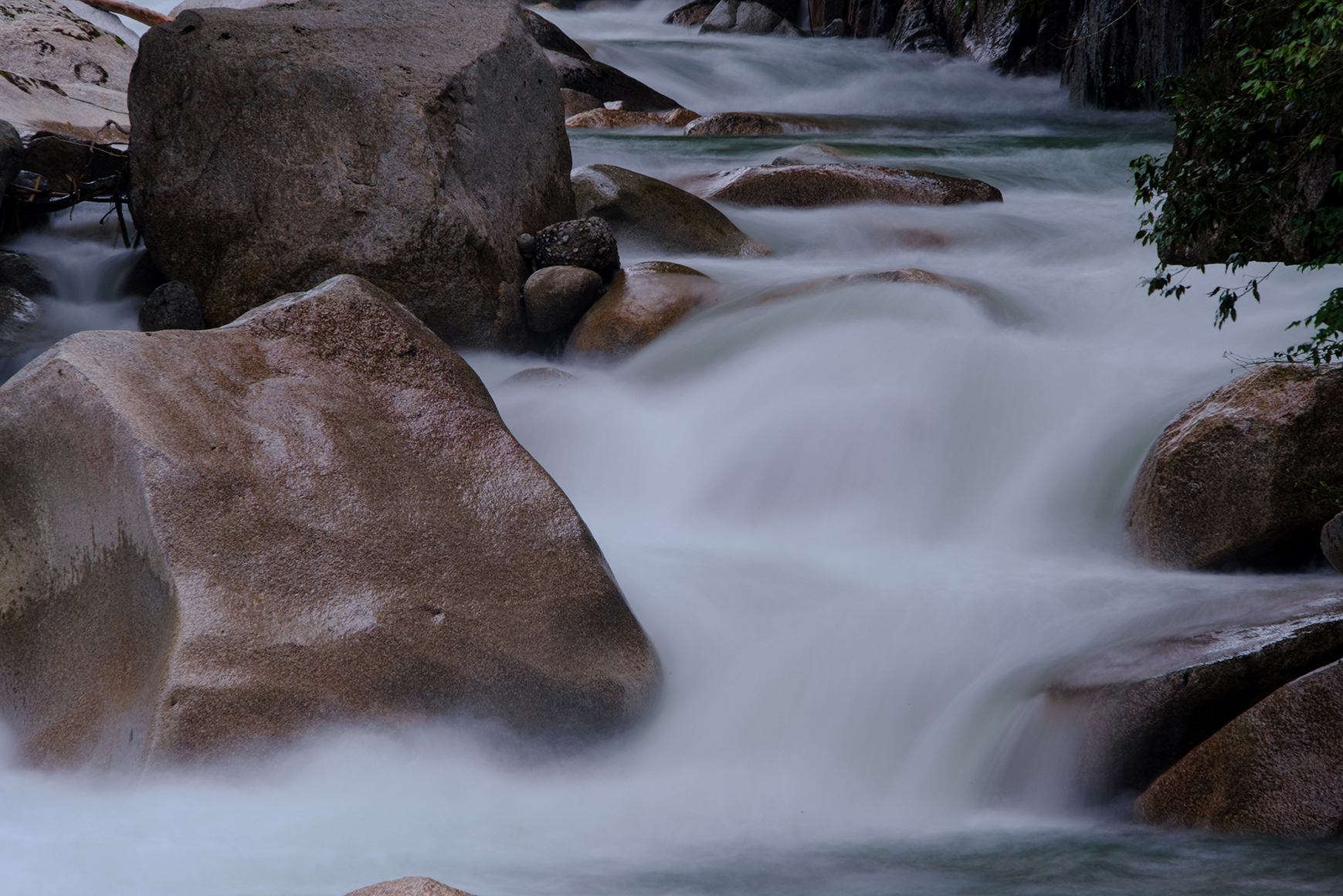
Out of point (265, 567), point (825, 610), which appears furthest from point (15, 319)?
point (825, 610)

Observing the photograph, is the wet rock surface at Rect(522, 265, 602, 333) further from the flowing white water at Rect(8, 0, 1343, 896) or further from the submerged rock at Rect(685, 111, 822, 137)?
the submerged rock at Rect(685, 111, 822, 137)

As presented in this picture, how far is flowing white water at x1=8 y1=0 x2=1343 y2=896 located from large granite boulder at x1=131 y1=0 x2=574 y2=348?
750 millimetres

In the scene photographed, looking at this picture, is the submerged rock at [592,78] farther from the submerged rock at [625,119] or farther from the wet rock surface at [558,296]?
the wet rock surface at [558,296]

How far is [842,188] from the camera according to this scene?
33.2 feet

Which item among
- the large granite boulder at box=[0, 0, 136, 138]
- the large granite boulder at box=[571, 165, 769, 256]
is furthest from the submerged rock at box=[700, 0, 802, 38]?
the large granite boulder at box=[571, 165, 769, 256]

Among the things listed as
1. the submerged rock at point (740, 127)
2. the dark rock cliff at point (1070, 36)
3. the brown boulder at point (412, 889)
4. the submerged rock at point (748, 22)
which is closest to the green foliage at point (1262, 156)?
the brown boulder at point (412, 889)

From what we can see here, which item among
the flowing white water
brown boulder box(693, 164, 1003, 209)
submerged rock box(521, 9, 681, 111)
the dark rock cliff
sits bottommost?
the flowing white water

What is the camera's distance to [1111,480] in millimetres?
5375

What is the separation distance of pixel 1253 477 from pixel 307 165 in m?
5.57

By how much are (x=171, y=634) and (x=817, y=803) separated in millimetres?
2197

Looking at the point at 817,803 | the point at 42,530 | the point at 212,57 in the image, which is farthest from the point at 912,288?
the point at 42,530

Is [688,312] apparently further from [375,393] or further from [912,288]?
[375,393]

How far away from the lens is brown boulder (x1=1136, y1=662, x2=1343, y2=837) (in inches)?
122

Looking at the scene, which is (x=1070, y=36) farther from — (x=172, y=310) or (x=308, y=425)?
(x=308, y=425)
